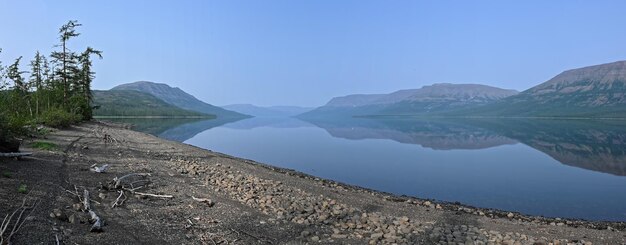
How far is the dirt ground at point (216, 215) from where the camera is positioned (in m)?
10.5

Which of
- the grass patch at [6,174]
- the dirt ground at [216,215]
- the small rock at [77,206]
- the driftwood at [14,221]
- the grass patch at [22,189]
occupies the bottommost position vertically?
the dirt ground at [216,215]

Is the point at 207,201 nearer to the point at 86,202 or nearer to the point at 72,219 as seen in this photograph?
the point at 86,202

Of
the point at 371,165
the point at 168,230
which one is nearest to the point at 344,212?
the point at 168,230

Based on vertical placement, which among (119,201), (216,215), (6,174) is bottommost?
(216,215)

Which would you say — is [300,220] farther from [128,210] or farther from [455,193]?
[455,193]

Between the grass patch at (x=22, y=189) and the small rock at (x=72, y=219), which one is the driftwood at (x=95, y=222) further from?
the grass patch at (x=22, y=189)

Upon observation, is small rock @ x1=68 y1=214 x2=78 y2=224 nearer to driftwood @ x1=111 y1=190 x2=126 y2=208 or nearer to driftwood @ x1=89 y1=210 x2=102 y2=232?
driftwood @ x1=89 y1=210 x2=102 y2=232

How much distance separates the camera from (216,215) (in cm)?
1320

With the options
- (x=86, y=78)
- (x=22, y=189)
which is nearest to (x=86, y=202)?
(x=22, y=189)

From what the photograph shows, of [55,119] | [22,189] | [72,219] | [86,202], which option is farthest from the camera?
[55,119]

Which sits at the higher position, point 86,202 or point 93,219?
point 86,202

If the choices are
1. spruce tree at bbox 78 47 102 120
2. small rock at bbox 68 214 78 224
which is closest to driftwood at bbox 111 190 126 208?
small rock at bbox 68 214 78 224

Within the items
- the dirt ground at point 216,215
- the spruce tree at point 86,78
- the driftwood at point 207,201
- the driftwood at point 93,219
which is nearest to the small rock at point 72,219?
the dirt ground at point 216,215

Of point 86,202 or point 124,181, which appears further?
point 124,181
